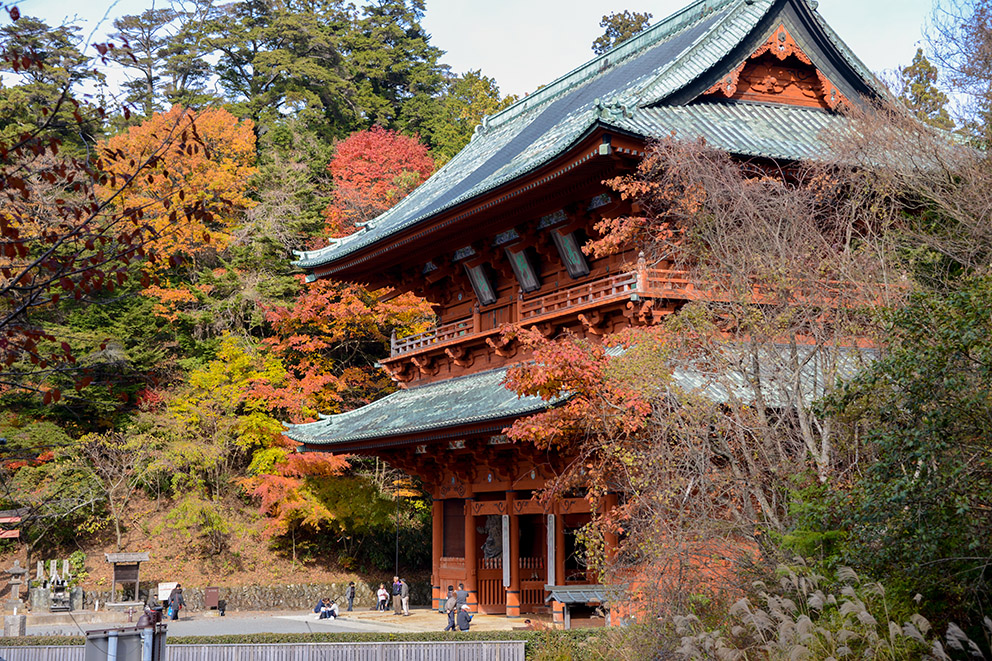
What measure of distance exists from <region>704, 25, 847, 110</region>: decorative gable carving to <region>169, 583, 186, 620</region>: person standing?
21.0 metres

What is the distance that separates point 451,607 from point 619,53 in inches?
611

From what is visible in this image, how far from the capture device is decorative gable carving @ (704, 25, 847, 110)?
1895 cm

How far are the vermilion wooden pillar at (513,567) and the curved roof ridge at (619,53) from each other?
41.2 ft

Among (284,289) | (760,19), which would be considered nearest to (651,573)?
(760,19)

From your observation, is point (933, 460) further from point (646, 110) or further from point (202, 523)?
point (202, 523)

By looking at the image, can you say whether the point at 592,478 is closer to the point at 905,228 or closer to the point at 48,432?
the point at 905,228

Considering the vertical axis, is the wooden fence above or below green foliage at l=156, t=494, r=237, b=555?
below

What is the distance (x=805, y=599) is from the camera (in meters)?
9.68

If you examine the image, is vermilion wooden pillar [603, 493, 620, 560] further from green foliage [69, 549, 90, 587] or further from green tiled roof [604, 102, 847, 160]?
green foliage [69, 549, 90, 587]

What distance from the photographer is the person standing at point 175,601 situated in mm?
28203

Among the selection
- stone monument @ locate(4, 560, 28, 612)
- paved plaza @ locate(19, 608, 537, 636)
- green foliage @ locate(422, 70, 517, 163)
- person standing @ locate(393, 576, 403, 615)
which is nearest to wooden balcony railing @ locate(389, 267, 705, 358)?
person standing @ locate(393, 576, 403, 615)

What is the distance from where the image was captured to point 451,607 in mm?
20281

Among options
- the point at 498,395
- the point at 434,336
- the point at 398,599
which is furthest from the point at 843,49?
the point at 398,599

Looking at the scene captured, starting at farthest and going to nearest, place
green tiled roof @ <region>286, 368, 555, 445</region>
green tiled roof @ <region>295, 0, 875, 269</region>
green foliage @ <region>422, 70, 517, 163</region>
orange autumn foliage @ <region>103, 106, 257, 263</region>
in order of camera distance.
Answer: green foliage @ <region>422, 70, 517, 163</region>
orange autumn foliage @ <region>103, 106, 257, 263</region>
green tiled roof @ <region>286, 368, 555, 445</region>
green tiled roof @ <region>295, 0, 875, 269</region>
